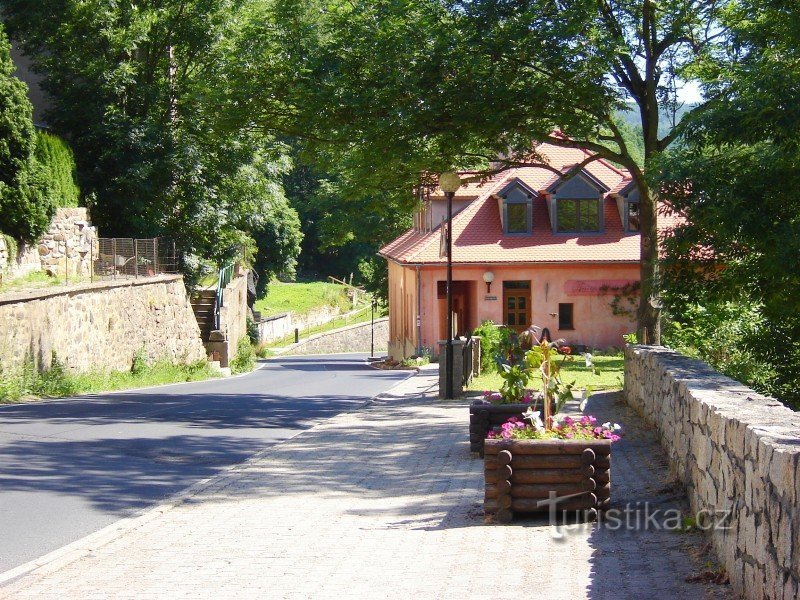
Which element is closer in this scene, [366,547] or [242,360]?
[366,547]

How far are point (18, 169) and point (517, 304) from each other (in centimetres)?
2055

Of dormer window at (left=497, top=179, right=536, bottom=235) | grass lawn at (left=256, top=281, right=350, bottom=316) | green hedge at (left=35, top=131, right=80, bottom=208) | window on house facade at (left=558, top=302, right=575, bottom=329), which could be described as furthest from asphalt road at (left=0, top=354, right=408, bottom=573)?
grass lawn at (left=256, top=281, right=350, bottom=316)

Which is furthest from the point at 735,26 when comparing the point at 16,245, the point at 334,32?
the point at 16,245

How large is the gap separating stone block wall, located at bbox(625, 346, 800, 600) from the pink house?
97.7 ft

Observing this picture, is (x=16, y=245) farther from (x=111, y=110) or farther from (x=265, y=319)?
(x=265, y=319)

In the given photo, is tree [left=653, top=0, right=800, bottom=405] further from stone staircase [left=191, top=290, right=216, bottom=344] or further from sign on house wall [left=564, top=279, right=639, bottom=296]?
stone staircase [left=191, top=290, right=216, bottom=344]

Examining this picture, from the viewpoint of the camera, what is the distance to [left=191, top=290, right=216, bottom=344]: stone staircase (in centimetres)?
3969

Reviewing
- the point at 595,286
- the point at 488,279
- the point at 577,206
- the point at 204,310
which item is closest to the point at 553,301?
the point at 595,286

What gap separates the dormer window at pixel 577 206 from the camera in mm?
39688

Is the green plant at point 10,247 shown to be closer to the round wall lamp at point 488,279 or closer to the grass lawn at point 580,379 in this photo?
the grass lawn at point 580,379

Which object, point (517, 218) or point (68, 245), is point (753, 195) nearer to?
point (68, 245)

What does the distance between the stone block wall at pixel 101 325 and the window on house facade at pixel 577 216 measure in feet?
48.9

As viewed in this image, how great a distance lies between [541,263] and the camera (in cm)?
3906

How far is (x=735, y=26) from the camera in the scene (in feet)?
47.4
